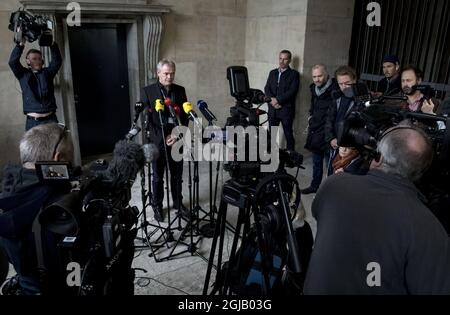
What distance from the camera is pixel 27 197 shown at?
4.22ft

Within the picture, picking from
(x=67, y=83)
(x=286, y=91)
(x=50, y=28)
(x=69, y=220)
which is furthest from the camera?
(x=286, y=91)

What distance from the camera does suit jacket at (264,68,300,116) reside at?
4836 mm

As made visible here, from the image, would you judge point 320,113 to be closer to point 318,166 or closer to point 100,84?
point 318,166

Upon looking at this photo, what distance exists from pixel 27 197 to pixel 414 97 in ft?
9.55

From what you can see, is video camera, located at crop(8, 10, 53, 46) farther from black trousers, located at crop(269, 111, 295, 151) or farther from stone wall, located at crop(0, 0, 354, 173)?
black trousers, located at crop(269, 111, 295, 151)

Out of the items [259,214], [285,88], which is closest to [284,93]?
[285,88]

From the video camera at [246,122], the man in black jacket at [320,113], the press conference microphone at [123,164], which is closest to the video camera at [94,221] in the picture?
the press conference microphone at [123,164]

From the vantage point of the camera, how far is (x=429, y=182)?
5.40 ft

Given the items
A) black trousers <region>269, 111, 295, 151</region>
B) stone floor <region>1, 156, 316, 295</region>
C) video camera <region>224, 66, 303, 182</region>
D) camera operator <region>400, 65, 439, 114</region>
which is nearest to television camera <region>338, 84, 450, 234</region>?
video camera <region>224, 66, 303, 182</region>

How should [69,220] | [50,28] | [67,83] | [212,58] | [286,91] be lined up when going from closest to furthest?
1. [69,220]
2. [50,28]
3. [67,83]
4. [286,91]
5. [212,58]

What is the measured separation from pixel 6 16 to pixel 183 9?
6.98ft

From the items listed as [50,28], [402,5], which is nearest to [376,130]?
[50,28]

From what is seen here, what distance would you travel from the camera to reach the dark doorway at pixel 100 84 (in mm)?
4848

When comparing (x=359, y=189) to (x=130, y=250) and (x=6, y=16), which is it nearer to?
(x=130, y=250)
